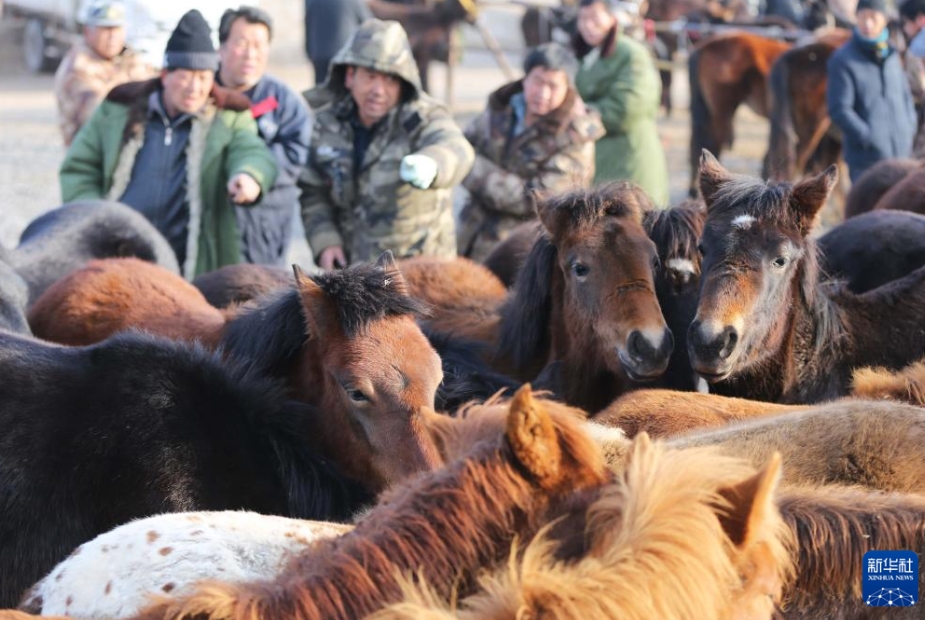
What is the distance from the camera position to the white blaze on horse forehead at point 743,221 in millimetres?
4203

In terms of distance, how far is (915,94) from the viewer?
1211 centimetres

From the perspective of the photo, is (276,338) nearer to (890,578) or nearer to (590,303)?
(590,303)

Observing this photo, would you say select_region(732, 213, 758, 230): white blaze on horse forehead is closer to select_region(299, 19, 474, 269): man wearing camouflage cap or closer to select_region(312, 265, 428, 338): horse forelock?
select_region(312, 265, 428, 338): horse forelock

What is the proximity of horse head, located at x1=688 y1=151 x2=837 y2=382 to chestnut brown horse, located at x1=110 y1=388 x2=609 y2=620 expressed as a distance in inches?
86.4

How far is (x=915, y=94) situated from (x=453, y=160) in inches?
310

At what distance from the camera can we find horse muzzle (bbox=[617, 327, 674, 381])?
13.7ft

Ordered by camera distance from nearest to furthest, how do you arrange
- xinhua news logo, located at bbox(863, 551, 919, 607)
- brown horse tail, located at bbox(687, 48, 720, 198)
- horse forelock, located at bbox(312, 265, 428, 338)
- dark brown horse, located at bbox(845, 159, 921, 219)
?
xinhua news logo, located at bbox(863, 551, 919, 607), horse forelock, located at bbox(312, 265, 428, 338), dark brown horse, located at bbox(845, 159, 921, 219), brown horse tail, located at bbox(687, 48, 720, 198)

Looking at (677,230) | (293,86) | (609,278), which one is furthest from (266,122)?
(293,86)

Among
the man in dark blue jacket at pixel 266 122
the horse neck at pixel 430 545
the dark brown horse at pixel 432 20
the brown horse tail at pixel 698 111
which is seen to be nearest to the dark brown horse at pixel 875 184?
the man in dark blue jacket at pixel 266 122

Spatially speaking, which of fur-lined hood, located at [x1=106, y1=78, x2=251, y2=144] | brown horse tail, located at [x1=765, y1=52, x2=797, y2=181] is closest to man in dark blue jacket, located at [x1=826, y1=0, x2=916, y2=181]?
brown horse tail, located at [x1=765, y1=52, x2=797, y2=181]

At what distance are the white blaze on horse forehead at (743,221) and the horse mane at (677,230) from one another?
0.38 meters

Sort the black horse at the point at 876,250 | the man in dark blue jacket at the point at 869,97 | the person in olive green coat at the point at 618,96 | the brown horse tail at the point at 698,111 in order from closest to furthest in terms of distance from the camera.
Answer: the black horse at the point at 876,250 → the person in olive green coat at the point at 618,96 → the man in dark blue jacket at the point at 869,97 → the brown horse tail at the point at 698,111

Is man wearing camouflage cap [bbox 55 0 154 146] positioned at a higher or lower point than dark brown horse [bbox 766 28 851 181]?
higher

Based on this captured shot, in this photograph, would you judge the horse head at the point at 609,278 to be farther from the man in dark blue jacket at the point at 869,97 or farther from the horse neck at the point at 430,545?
the man in dark blue jacket at the point at 869,97
